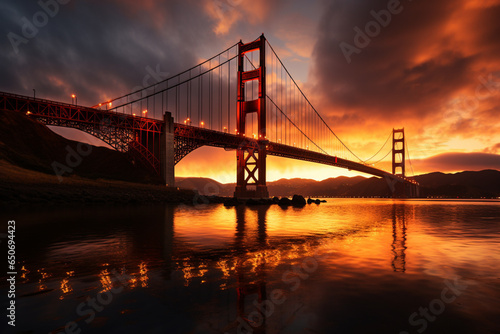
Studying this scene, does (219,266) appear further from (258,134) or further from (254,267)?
(258,134)

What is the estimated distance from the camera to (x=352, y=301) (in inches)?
167

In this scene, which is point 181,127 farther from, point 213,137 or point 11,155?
point 11,155

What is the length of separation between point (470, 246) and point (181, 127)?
43.1 metres

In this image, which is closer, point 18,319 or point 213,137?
point 18,319

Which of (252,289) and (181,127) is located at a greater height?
(181,127)

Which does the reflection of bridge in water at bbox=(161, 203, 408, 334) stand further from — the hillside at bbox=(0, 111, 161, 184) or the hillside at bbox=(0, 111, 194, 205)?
the hillside at bbox=(0, 111, 161, 184)

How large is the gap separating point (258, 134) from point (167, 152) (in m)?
20.2

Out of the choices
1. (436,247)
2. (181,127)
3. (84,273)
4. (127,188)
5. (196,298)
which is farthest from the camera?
(181,127)

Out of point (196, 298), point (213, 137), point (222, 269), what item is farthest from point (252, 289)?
point (213, 137)

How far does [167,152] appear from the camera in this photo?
44.2 m

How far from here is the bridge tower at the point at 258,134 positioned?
58594 mm

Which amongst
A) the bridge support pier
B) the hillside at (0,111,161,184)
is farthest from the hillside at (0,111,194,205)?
the bridge support pier

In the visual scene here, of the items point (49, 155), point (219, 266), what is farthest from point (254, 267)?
point (49, 155)

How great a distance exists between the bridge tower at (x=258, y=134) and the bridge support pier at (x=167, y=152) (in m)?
16.8
